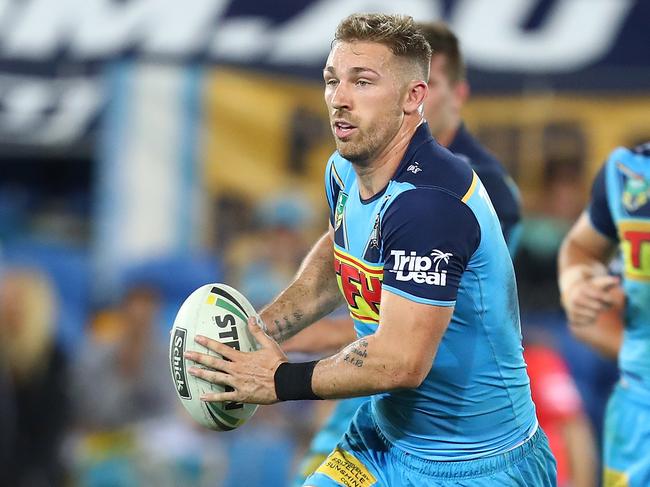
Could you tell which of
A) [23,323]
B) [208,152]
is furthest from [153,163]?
[23,323]

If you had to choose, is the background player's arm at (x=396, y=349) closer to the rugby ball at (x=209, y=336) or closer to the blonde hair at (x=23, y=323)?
the rugby ball at (x=209, y=336)

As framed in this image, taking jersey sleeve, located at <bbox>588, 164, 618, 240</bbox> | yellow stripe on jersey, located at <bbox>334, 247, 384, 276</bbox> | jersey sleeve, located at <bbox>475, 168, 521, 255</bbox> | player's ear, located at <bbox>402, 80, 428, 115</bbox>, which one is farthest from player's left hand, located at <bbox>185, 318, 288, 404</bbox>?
jersey sleeve, located at <bbox>588, 164, 618, 240</bbox>

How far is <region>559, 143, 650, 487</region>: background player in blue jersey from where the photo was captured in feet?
15.1

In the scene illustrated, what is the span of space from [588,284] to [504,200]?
0.47m

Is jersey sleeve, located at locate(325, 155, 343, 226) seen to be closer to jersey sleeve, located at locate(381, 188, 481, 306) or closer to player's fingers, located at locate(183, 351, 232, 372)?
jersey sleeve, located at locate(381, 188, 481, 306)

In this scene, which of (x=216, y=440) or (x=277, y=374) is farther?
(x=216, y=440)

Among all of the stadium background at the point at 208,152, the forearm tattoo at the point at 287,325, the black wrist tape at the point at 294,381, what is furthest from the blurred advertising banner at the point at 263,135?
the black wrist tape at the point at 294,381

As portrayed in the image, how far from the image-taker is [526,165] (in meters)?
8.60

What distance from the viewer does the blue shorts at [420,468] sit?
3.64 m

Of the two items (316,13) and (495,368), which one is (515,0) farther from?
(495,368)

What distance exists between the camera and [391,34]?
3.51 metres

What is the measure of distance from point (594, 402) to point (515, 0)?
3142 millimetres

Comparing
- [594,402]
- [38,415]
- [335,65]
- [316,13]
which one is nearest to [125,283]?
[38,415]

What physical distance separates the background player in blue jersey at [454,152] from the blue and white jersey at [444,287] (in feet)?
2.96
